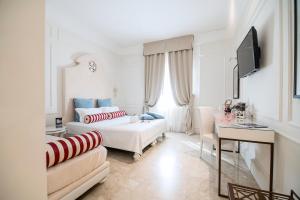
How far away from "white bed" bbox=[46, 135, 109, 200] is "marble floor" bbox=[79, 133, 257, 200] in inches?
8.2

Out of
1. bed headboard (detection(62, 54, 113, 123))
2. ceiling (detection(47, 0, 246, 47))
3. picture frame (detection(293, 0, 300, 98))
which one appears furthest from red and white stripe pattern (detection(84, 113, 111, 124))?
picture frame (detection(293, 0, 300, 98))

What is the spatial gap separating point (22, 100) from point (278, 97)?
1934 mm

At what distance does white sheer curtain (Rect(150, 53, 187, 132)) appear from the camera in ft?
15.0

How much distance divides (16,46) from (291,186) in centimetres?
202

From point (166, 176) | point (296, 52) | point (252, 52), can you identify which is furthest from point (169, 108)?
point (296, 52)

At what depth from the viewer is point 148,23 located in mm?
3645

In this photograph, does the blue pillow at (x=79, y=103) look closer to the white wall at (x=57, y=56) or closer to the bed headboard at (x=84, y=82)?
the bed headboard at (x=84, y=82)

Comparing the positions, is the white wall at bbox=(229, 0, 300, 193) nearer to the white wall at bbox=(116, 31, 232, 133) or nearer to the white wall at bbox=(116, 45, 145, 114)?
the white wall at bbox=(116, 31, 232, 133)

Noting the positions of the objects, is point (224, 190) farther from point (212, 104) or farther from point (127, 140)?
point (212, 104)

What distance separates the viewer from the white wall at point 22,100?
556 mm

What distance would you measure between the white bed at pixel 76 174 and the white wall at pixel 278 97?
1.87 metres

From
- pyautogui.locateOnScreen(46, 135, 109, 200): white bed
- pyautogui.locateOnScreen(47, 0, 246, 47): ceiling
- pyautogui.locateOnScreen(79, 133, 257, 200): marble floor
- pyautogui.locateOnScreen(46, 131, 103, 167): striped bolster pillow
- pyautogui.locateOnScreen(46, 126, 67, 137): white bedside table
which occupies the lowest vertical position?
pyautogui.locateOnScreen(79, 133, 257, 200): marble floor

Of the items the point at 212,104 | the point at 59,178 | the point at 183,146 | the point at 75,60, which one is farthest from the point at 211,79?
the point at 59,178

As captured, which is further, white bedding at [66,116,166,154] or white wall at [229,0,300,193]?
white bedding at [66,116,166,154]
